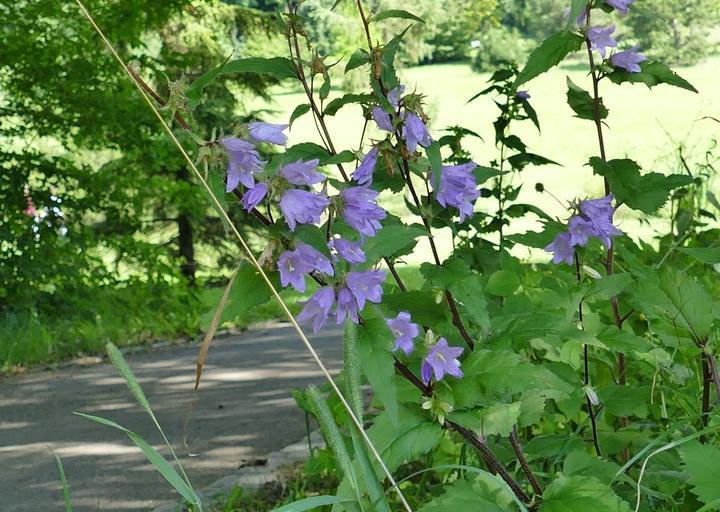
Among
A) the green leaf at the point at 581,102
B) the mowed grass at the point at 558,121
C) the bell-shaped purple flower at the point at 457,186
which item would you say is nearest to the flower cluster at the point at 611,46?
the green leaf at the point at 581,102

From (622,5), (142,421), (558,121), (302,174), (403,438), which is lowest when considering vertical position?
(558,121)

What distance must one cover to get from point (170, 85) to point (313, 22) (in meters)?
21.0

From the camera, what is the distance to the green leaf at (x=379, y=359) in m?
1.25

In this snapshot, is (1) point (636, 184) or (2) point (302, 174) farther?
(1) point (636, 184)

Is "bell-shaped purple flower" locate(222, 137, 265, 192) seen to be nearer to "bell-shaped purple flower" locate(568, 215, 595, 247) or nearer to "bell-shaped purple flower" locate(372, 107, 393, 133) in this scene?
"bell-shaped purple flower" locate(372, 107, 393, 133)

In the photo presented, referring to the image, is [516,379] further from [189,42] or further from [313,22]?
[313,22]

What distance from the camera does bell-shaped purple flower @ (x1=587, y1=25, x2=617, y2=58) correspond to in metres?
1.91

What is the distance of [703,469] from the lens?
141 centimetres

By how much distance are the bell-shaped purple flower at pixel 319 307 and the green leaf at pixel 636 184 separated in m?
0.87

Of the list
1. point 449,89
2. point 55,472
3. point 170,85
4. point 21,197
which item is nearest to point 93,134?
point 21,197

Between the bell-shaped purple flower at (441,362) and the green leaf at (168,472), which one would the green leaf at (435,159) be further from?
the green leaf at (168,472)

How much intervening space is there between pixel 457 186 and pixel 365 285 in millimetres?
350

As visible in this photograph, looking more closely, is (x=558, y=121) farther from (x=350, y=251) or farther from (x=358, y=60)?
(x=350, y=251)

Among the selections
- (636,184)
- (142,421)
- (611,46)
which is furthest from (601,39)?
(142,421)
